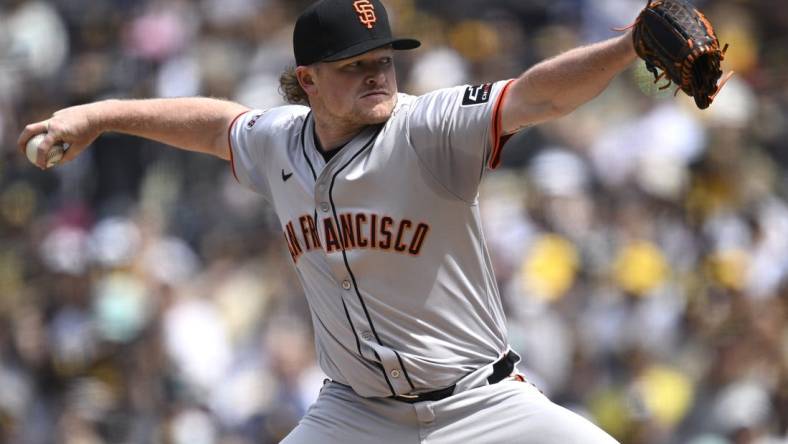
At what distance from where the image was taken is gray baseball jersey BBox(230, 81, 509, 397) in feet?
14.0

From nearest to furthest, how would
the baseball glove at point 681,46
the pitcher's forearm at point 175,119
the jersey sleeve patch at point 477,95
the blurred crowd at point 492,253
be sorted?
the baseball glove at point 681,46 → the jersey sleeve patch at point 477,95 → the pitcher's forearm at point 175,119 → the blurred crowd at point 492,253

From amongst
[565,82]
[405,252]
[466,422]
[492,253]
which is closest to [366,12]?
[405,252]

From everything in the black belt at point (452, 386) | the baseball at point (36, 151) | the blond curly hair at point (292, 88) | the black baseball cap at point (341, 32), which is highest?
the black baseball cap at point (341, 32)

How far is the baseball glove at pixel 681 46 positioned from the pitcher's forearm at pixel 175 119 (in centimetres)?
183

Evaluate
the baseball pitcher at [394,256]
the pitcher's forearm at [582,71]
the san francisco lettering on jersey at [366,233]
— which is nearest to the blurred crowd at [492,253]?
the baseball pitcher at [394,256]

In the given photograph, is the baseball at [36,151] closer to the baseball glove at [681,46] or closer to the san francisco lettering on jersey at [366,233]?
the san francisco lettering on jersey at [366,233]

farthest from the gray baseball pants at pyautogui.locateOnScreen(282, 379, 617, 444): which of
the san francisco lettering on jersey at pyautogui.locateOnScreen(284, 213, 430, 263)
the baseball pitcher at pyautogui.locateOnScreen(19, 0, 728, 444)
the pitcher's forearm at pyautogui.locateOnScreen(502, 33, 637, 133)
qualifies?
the pitcher's forearm at pyautogui.locateOnScreen(502, 33, 637, 133)

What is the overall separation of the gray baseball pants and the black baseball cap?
1147 millimetres

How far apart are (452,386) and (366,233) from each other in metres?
0.57

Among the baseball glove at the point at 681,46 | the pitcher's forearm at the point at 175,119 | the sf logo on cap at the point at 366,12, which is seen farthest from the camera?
the pitcher's forearm at the point at 175,119

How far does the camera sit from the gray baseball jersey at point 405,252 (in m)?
4.27

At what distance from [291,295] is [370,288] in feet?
15.7

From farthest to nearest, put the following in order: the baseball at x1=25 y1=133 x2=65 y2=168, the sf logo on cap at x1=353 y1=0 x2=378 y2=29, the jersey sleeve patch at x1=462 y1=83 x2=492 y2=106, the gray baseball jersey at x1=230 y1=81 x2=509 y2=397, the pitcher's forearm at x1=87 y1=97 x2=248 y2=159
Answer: the pitcher's forearm at x1=87 y1=97 x2=248 y2=159 < the baseball at x1=25 y1=133 x2=65 y2=168 < the sf logo on cap at x1=353 y1=0 x2=378 y2=29 < the gray baseball jersey at x1=230 y1=81 x2=509 y2=397 < the jersey sleeve patch at x1=462 y1=83 x2=492 y2=106

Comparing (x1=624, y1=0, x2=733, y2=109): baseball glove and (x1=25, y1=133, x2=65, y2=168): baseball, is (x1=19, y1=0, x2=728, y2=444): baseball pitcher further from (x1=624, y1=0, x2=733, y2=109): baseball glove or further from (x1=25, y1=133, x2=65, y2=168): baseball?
(x1=624, y1=0, x2=733, y2=109): baseball glove
